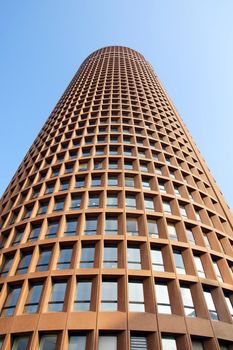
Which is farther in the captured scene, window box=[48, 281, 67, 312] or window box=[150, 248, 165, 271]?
window box=[150, 248, 165, 271]

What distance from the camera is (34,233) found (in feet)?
72.2

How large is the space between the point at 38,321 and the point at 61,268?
3.92 meters

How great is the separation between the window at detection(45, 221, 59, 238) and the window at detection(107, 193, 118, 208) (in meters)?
3.92

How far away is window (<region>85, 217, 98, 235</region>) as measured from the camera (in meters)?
20.9

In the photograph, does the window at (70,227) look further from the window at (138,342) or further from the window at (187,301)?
the window at (138,342)

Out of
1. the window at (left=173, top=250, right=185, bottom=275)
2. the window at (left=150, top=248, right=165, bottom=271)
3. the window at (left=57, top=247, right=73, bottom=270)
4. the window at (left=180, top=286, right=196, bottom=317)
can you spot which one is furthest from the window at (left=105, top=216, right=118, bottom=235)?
the window at (left=180, top=286, right=196, bottom=317)

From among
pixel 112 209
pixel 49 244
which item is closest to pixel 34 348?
pixel 49 244

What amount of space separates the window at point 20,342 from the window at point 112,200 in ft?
33.5

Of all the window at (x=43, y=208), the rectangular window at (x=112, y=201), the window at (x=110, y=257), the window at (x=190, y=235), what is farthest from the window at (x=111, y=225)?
the window at (x=43, y=208)

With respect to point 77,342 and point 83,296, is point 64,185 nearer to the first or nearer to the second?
point 83,296

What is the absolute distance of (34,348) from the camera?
14.2m

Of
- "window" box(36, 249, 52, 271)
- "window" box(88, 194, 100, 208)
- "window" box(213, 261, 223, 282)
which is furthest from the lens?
"window" box(88, 194, 100, 208)

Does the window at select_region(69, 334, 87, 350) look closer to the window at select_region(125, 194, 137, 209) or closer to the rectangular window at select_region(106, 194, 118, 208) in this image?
the rectangular window at select_region(106, 194, 118, 208)

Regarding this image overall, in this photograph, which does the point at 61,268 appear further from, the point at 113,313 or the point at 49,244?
the point at 113,313
